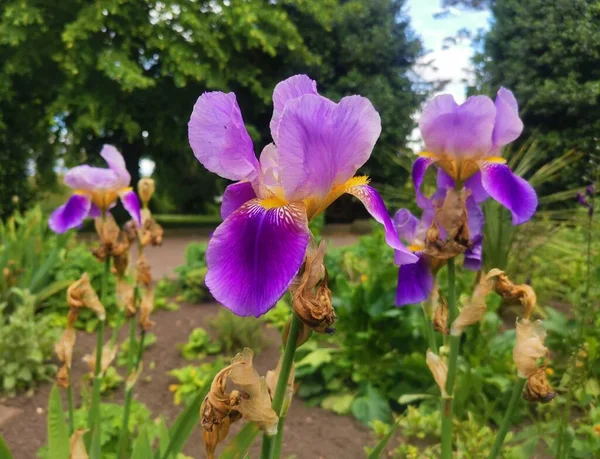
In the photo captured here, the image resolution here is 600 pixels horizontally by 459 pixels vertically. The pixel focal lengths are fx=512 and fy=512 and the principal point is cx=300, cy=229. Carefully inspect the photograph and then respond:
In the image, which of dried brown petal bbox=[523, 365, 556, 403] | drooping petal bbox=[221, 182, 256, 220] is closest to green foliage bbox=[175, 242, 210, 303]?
dried brown petal bbox=[523, 365, 556, 403]

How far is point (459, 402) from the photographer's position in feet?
6.57

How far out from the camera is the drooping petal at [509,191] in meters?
1.01

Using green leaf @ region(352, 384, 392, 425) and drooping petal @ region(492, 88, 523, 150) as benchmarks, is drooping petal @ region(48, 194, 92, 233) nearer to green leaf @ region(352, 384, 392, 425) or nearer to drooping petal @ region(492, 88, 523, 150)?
drooping petal @ region(492, 88, 523, 150)

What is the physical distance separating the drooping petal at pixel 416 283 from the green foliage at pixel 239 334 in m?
2.13

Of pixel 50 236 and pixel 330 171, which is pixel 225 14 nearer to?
pixel 50 236

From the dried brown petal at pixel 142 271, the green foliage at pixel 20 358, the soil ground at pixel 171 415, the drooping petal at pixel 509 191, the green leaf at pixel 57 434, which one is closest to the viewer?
the drooping petal at pixel 509 191

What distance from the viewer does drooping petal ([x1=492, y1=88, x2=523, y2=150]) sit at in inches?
42.8

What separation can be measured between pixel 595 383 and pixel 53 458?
200 cm

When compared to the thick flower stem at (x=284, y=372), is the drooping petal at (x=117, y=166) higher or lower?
higher

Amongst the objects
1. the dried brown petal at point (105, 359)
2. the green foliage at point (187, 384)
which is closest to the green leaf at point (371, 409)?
the green foliage at point (187, 384)

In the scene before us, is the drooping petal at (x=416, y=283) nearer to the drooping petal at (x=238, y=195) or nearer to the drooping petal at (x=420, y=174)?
the drooping petal at (x=420, y=174)

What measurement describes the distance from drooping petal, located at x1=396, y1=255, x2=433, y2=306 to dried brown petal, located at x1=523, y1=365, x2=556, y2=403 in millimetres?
245

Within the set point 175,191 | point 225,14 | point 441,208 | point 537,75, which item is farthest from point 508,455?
point 175,191

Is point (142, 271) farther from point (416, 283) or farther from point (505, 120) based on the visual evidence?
point (505, 120)
